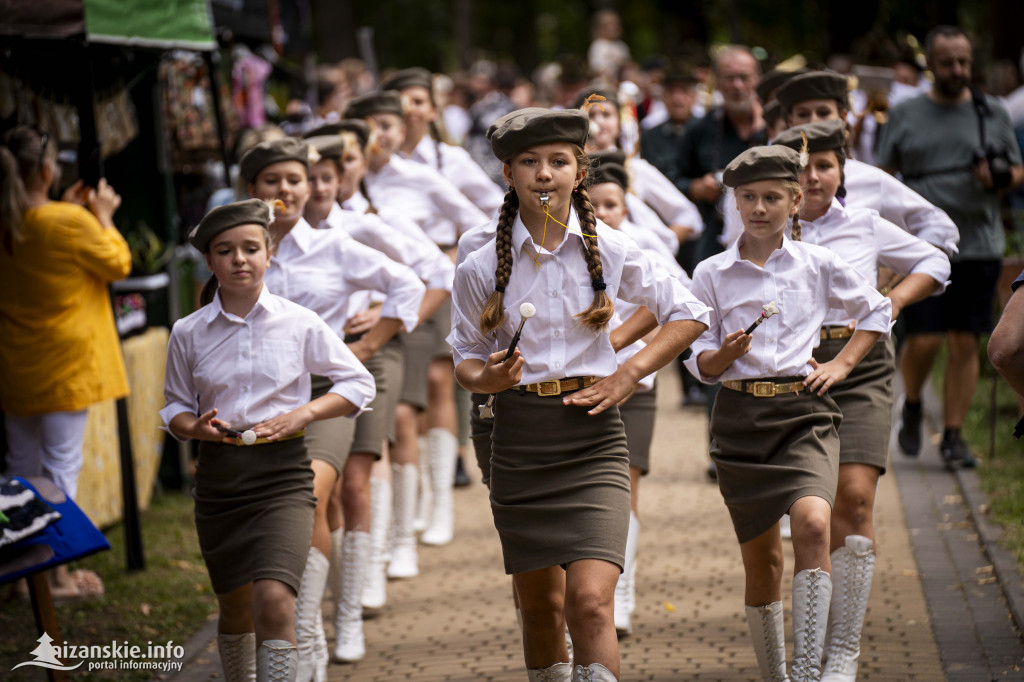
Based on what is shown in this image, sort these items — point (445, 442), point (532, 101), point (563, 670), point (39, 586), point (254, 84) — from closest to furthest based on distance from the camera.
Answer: point (563, 670) < point (39, 586) < point (445, 442) < point (254, 84) < point (532, 101)

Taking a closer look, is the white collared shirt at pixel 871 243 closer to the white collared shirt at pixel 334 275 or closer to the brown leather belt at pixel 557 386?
the brown leather belt at pixel 557 386

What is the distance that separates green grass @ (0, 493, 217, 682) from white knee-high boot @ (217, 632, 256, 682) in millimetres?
1053

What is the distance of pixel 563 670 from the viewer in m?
4.54

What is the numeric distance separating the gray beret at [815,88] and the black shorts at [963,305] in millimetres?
3096

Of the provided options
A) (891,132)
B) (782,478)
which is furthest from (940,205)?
(782,478)

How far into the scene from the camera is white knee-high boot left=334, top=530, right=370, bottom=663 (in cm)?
612

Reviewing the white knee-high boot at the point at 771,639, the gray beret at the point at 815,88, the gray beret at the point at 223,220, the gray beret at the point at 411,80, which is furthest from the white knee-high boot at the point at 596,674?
the gray beret at the point at 411,80

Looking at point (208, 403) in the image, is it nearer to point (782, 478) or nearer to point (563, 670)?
point (563, 670)

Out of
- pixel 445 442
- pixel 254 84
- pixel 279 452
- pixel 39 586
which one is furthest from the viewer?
pixel 254 84

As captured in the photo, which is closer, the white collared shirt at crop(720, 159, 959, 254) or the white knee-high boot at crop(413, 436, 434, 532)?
the white collared shirt at crop(720, 159, 959, 254)

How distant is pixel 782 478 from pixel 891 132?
477cm

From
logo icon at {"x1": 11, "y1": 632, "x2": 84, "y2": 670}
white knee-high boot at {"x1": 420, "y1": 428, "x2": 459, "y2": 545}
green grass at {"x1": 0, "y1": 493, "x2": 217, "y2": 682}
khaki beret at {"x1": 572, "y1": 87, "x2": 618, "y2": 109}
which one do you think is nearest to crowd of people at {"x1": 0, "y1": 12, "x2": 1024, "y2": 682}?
khaki beret at {"x1": 572, "y1": 87, "x2": 618, "y2": 109}

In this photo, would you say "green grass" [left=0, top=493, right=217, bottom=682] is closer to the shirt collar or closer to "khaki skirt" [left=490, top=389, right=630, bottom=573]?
"khaki skirt" [left=490, top=389, right=630, bottom=573]

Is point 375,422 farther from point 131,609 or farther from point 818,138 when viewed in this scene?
point 818,138
